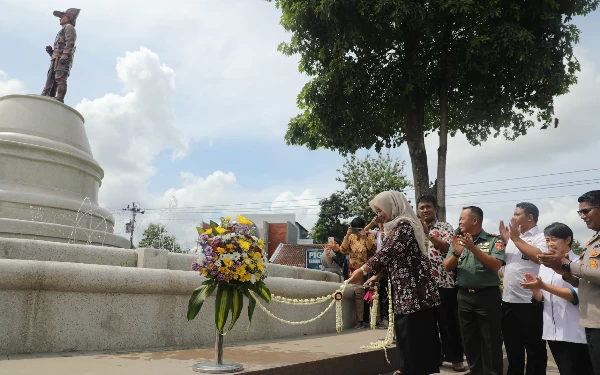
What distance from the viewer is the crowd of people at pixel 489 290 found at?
3.50 meters

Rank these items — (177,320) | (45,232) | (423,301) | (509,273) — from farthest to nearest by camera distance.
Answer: (45,232), (177,320), (509,273), (423,301)

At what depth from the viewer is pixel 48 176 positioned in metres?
9.91

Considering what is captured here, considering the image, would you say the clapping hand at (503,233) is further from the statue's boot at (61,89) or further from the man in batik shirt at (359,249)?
the statue's boot at (61,89)

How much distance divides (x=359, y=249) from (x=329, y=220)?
38.0 m

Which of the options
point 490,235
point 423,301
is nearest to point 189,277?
point 423,301

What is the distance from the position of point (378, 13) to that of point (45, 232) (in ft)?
29.4

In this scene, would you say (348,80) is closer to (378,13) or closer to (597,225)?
(378,13)

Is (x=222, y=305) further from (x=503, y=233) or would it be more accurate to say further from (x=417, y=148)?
(x=417, y=148)

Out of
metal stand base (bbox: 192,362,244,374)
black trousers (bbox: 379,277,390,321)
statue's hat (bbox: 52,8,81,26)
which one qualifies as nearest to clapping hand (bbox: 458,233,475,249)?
metal stand base (bbox: 192,362,244,374)

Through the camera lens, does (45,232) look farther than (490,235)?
Yes

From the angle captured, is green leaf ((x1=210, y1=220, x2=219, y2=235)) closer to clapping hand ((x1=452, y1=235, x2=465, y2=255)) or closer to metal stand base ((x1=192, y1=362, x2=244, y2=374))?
metal stand base ((x1=192, y1=362, x2=244, y2=374))

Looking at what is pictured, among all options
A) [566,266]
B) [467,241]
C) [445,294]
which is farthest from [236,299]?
[566,266]

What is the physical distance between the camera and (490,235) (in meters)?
4.78

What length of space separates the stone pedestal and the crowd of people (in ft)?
21.4
